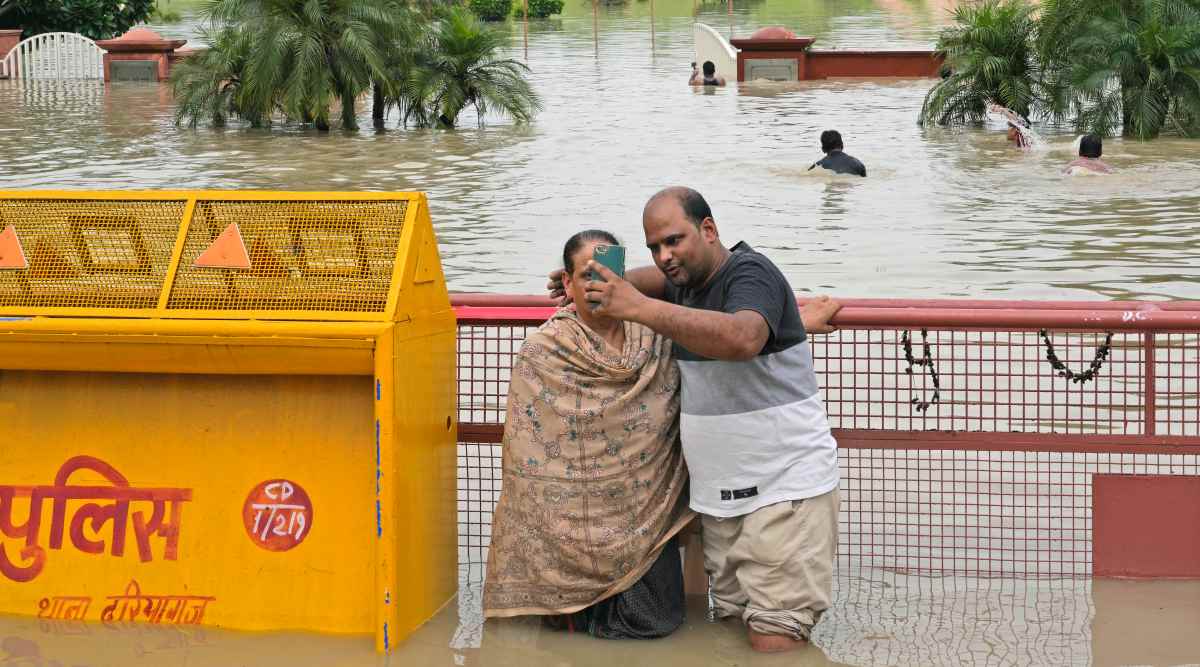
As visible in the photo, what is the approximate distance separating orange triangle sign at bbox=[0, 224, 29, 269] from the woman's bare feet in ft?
8.46

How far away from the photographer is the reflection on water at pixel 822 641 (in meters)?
4.46

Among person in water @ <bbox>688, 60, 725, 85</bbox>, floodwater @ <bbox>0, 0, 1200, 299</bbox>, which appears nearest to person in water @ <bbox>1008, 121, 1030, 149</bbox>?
floodwater @ <bbox>0, 0, 1200, 299</bbox>

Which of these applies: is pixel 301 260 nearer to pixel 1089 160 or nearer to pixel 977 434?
pixel 977 434

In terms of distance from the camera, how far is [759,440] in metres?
4.44

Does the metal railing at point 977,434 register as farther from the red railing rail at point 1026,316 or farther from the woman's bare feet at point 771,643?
the woman's bare feet at point 771,643

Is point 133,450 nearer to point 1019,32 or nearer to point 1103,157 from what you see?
point 1103,157

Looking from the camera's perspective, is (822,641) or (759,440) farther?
(822,641)

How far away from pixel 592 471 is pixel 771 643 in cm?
76

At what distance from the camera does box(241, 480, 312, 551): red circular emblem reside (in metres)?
4.67

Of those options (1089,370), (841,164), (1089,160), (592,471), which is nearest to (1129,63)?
(1089,160)

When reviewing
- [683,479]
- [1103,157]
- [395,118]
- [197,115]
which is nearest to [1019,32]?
[1103,157]

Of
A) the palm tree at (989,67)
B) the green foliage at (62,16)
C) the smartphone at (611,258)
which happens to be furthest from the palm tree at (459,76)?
the smartphone at (611,258)

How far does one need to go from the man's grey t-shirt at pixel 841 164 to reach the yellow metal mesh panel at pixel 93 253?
589 inches

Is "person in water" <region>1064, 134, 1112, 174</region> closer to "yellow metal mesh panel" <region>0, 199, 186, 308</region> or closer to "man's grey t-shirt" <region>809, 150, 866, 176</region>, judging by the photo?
"man's grey t-shirt" <region>809, 150, 866, 176</region>
